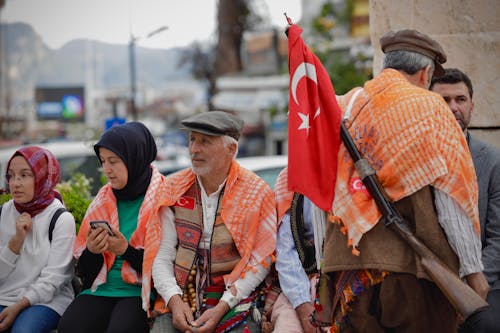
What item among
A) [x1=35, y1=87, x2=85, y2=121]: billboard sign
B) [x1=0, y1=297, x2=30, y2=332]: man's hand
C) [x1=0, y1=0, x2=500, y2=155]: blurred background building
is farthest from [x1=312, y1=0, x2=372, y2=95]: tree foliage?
[x1=35, y1=87, x2=85, y2=121]: billboard sign

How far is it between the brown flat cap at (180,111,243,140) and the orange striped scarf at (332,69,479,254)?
0.86m

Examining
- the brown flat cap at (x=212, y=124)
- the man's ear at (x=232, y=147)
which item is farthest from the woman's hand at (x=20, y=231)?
the man's ear at (x=232, y=147)

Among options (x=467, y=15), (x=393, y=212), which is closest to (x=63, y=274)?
(x=393, y=212)

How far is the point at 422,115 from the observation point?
2600mm

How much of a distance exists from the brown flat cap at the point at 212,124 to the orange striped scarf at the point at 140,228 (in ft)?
1.45

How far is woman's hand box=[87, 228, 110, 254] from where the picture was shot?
3.34 m

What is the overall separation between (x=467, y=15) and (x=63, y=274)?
3.29 meters

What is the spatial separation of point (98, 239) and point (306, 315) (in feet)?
3.88

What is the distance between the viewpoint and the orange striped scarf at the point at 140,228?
3.38 metres

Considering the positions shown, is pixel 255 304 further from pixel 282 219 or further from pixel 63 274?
pixel 63 274

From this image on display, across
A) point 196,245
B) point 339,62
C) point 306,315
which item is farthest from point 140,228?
point 339,62

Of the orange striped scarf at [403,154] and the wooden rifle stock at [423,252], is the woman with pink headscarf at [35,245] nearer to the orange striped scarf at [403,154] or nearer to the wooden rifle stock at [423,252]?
the orange striped scarf at [403,154]

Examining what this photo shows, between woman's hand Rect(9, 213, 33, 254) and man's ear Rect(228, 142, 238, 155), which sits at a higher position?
man's ear Rect(228, 142, 238, 155)

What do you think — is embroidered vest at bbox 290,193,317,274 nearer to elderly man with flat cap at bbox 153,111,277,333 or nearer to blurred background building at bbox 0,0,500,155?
elderly man with flat cap at bbox 153,111,277,333
